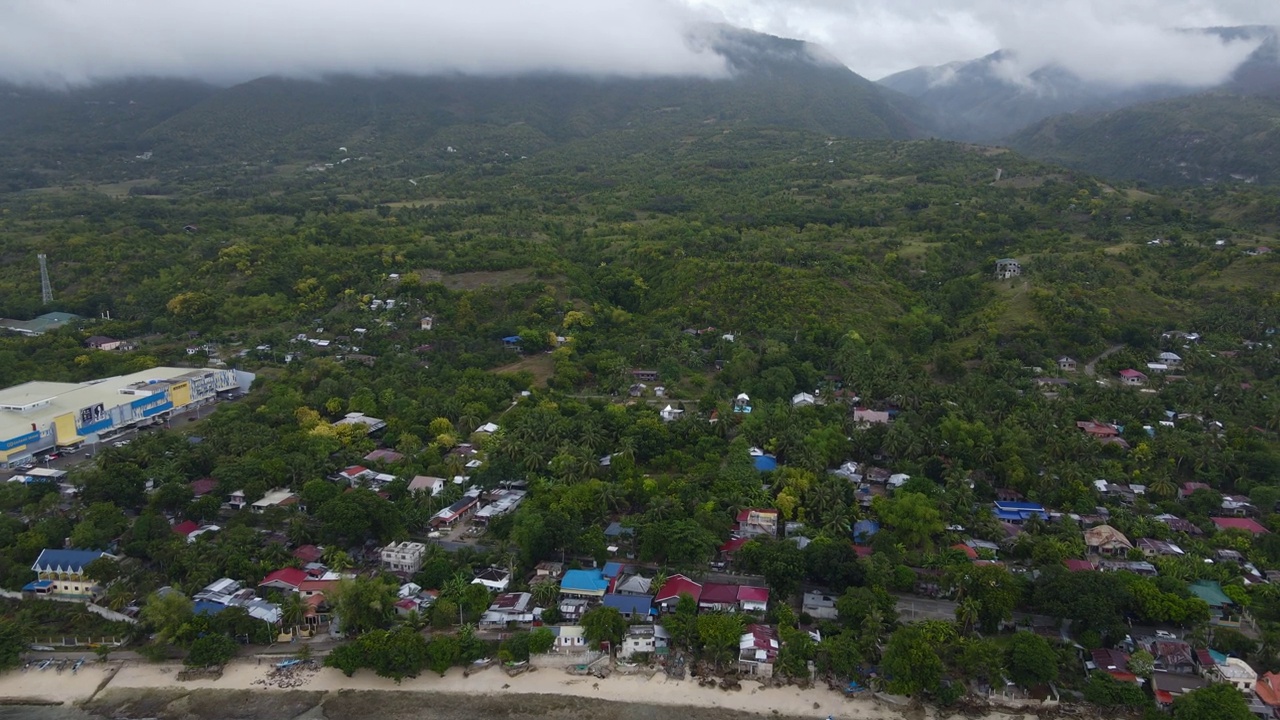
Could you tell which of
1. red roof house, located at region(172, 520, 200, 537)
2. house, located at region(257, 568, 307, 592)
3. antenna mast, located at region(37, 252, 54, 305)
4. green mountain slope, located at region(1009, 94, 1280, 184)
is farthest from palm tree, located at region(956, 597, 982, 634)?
green mountain slope, located at region(1009, 94, 1280, 184)

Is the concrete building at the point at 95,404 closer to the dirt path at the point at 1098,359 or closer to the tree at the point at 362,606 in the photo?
the tree at the point at 362,606

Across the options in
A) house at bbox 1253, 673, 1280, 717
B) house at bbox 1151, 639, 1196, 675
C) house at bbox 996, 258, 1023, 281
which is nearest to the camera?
house at bbox 1253, 673, 1280, 717

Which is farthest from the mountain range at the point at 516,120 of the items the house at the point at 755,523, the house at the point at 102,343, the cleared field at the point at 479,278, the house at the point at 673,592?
the house at the point at 673,592

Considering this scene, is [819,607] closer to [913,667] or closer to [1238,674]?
[913,667]

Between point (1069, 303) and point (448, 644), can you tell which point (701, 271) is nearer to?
point (1069, 303)

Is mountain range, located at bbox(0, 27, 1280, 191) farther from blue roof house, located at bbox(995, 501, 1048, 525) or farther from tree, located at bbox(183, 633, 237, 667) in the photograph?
tree, located at bbox(183, 633, 237, 667)

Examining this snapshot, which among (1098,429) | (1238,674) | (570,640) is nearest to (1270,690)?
(1238,674)
